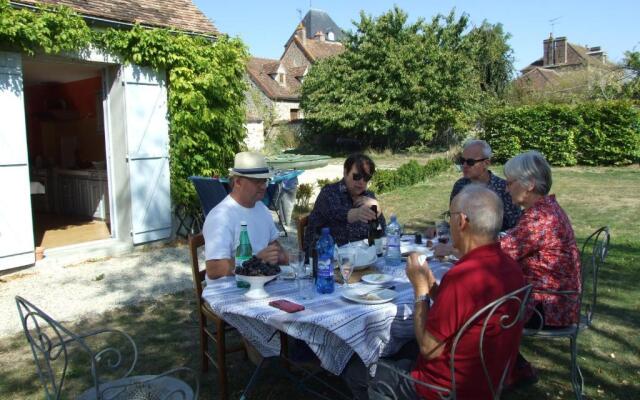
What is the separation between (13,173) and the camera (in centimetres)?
620

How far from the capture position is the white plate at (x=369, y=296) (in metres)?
2.48

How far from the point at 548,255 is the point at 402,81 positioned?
2179cm

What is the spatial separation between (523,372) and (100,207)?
8678 millimetres

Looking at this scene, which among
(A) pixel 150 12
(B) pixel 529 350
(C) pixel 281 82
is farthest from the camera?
(C) pixel 281 82

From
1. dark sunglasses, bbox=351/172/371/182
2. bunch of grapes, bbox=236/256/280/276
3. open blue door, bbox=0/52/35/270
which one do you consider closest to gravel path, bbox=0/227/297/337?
open blue door, bbox=0/52/35/270

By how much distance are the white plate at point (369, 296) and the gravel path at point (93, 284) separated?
3406 mm

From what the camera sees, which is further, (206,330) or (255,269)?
(206,330)

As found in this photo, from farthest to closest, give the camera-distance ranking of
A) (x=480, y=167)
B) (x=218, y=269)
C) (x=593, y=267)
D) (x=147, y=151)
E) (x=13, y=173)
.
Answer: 1. (x=147, y=151)
2. (x=13, y=173)
3. (x=480, y=167)
4. (x=593, y=267)
5. (x=218, y=269)

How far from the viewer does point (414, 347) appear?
276 cm

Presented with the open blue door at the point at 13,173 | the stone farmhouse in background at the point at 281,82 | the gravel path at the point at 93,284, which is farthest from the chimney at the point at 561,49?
the open blue door at the point at 13,173

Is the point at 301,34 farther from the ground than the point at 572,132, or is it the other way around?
the point at 301,34

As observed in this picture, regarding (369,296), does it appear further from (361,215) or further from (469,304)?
(361,215)

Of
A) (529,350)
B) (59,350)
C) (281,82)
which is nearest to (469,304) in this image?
(59,350)

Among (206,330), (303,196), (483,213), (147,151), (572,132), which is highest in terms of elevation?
(572,132)
